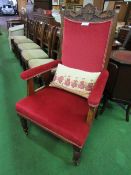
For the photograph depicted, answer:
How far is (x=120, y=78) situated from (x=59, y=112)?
772 mm

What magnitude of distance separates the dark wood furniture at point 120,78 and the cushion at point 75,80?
275 millimetres

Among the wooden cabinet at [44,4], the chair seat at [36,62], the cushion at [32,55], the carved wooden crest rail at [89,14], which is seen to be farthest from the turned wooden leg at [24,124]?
the wooden cabinet at [44,4]

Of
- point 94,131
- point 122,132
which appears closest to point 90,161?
point 94,131

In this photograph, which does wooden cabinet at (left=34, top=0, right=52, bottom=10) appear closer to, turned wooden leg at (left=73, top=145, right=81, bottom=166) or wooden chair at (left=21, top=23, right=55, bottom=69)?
wooden chair at (left=21, top=23, right=55, bottom=69)

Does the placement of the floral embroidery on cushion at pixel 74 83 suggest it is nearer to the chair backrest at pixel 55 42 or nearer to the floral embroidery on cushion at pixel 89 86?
the floral embroidery on cushion at pixel 89 86

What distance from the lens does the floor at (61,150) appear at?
1255 millimetres

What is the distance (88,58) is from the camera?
58.3 inches

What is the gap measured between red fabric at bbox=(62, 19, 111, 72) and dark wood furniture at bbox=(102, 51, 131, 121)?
212 millimetres

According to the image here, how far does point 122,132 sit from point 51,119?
35.6 inches

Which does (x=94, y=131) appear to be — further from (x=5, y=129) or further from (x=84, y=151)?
(x=5, y=129)

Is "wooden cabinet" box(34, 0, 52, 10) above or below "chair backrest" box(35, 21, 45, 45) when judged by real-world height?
above

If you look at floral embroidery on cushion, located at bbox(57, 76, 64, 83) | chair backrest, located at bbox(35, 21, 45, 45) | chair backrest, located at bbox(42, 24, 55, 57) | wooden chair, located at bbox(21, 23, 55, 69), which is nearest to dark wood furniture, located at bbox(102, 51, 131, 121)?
floral embroidery on cushion, located at bbox(57, 76, 64, 83)

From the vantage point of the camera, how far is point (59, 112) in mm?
1240

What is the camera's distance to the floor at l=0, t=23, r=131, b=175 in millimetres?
1255
